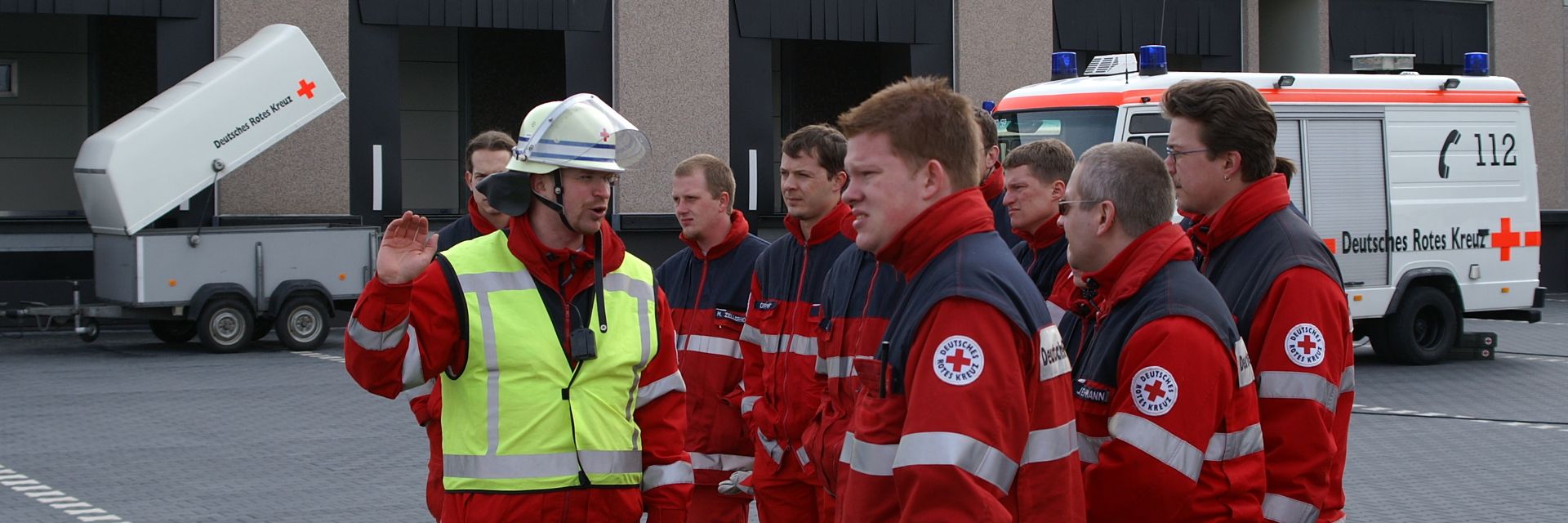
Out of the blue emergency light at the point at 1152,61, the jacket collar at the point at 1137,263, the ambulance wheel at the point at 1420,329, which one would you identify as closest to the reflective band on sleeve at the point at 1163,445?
the jacket collar at the point at 1137,263

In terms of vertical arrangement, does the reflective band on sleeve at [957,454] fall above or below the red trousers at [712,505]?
above

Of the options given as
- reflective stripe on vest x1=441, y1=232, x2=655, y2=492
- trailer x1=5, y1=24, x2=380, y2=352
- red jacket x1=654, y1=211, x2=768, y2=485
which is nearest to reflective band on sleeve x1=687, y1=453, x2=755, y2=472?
red jacket x1=654, y1=211, x2=768, y2=485

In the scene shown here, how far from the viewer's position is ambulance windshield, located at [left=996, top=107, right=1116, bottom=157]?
1316 cm

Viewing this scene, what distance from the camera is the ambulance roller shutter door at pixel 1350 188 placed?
44.9ft

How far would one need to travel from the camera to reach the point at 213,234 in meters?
15.8

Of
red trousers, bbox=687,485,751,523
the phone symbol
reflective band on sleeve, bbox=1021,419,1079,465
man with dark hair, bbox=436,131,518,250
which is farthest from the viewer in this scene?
the phone symbol

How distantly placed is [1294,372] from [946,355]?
46.9 inches

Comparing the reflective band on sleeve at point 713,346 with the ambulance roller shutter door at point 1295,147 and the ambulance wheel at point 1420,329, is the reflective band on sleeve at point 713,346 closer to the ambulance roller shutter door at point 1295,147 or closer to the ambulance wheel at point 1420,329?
the ambulance roller shutter door at point 1295,147

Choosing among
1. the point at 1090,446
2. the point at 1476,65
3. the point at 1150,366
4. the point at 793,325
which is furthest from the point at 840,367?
the point at 1476,65

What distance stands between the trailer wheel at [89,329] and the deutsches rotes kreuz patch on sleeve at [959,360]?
49.1 feet

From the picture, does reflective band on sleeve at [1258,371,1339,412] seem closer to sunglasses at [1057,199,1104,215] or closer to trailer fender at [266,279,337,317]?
sunglasses at [1057,199,1104,215]

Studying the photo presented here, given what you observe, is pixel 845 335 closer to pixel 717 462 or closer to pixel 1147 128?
pixel 717 462

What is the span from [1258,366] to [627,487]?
1511 mm

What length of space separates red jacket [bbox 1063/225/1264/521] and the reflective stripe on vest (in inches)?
46.1
